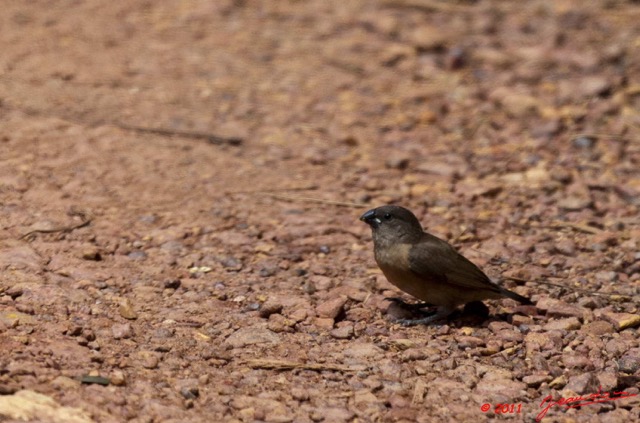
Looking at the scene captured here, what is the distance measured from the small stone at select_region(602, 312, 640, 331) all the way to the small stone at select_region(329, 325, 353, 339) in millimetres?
1509

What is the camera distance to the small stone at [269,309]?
235 inches

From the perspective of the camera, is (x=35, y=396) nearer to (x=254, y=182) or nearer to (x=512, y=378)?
(x=512, y=378)

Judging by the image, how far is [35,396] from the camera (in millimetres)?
4691

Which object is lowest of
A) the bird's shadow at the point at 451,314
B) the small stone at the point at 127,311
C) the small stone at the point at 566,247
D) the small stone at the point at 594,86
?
the bird's shadow at the point at 451,314

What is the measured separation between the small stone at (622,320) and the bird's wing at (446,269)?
0.66 metres

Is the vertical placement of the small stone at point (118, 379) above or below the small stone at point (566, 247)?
above

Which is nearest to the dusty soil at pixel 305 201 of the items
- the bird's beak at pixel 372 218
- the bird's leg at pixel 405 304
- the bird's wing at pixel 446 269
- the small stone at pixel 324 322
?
the small stone at pixel 324 322

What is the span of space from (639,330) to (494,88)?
4217mm

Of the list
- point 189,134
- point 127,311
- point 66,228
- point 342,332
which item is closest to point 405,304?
point 342,332

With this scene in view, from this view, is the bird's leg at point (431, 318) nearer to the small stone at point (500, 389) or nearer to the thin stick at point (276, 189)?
the small stone at point (500, 389)

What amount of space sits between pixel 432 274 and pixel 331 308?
64 cm

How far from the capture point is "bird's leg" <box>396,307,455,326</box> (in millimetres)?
6066

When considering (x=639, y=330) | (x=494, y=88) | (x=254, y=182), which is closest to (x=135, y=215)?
(x=254, y=182)
